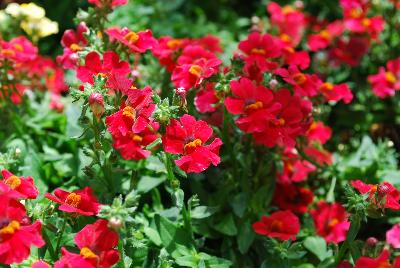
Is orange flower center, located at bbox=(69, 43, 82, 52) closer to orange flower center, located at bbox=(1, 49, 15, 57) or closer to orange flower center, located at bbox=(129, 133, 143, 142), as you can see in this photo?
orange flower center, located at bbox=(1, 49, 15, 57)

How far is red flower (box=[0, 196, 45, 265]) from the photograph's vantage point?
1.70 metres

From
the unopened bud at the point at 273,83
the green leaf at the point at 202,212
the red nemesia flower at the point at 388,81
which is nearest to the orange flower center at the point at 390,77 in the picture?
the red nemesia flower at the point at 388,81

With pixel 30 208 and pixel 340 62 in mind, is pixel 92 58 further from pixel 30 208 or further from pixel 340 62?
pixel 340 62

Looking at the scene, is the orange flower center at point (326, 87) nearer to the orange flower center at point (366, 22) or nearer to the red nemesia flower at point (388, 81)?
the red nemesia flower at point (388, 81)

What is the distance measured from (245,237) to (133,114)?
793mm

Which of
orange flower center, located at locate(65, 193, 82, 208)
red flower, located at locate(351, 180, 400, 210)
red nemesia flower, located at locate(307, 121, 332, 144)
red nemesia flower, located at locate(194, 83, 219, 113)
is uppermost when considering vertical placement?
red nemesia flower, located at locate(194, 83, 219, 113)

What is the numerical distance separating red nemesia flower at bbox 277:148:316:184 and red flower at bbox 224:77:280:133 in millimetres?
515

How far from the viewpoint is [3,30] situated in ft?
9.93

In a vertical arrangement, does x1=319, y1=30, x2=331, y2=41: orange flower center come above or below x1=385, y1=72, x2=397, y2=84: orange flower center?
above

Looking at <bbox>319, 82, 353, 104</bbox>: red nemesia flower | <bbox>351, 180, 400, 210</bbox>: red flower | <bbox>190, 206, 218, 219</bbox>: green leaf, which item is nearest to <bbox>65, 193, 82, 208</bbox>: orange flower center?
<bbox>190, 206, 218, 219</bbox>: green leaf

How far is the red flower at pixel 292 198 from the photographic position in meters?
2.71

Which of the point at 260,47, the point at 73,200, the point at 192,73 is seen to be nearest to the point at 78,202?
the point at 73,200

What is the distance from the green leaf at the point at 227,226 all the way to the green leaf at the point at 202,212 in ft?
0.38

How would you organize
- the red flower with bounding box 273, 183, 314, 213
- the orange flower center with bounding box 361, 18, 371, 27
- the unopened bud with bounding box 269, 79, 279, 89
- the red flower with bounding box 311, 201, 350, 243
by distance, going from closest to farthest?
the unopened bud with bounding box 269, 79, 279, 89 < the red flower with bounding box 311, 201, 350, 243 < the red flower with bounding box 273, 183, 314, 213 < the orange flower center with bounding box 361, 18, 371, 27
